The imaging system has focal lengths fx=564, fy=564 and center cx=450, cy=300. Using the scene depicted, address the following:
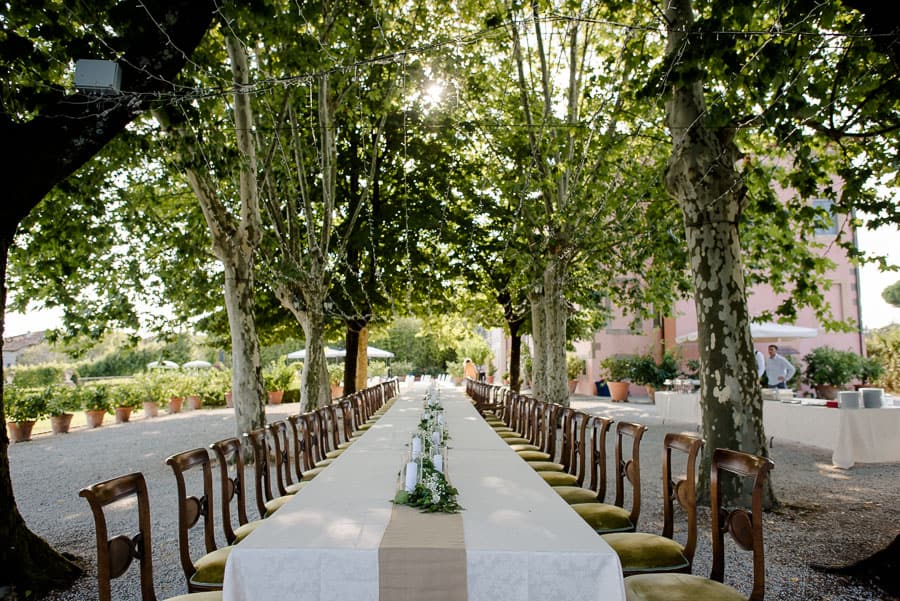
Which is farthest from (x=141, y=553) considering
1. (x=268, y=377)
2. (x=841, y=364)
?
(x=268, y=377)

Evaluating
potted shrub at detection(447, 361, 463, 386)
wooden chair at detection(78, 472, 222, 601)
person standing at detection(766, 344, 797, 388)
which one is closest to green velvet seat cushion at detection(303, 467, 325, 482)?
wooden chair at detection(78, 472, 222, 601)

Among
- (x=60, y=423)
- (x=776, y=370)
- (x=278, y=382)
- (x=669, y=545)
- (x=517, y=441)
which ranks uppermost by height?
(x=776, y=370)

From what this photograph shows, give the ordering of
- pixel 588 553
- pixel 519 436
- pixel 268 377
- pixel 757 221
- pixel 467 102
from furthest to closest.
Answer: pixel 268 377, pixel 467 102, pixel 757 221, pixel 519 436, pixel 588 553

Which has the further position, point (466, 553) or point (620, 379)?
point (620, 379)

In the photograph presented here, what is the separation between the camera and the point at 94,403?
55.3ft

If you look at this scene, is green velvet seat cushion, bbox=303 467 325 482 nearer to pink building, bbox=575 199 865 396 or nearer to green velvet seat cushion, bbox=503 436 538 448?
green velvet seat cushion, bbox=503 436 538 448

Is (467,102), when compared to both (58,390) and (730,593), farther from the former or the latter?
(58,390)

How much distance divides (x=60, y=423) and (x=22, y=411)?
111cm

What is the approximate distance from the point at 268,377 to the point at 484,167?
14479mm

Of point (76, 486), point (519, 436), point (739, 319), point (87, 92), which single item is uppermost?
point (87, 92)

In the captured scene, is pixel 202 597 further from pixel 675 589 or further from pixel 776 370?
pixel 776 370

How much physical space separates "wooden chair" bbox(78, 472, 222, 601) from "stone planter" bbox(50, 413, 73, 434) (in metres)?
15.5

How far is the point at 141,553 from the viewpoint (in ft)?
7.82

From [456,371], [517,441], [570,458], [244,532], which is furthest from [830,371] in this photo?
[456,371]
